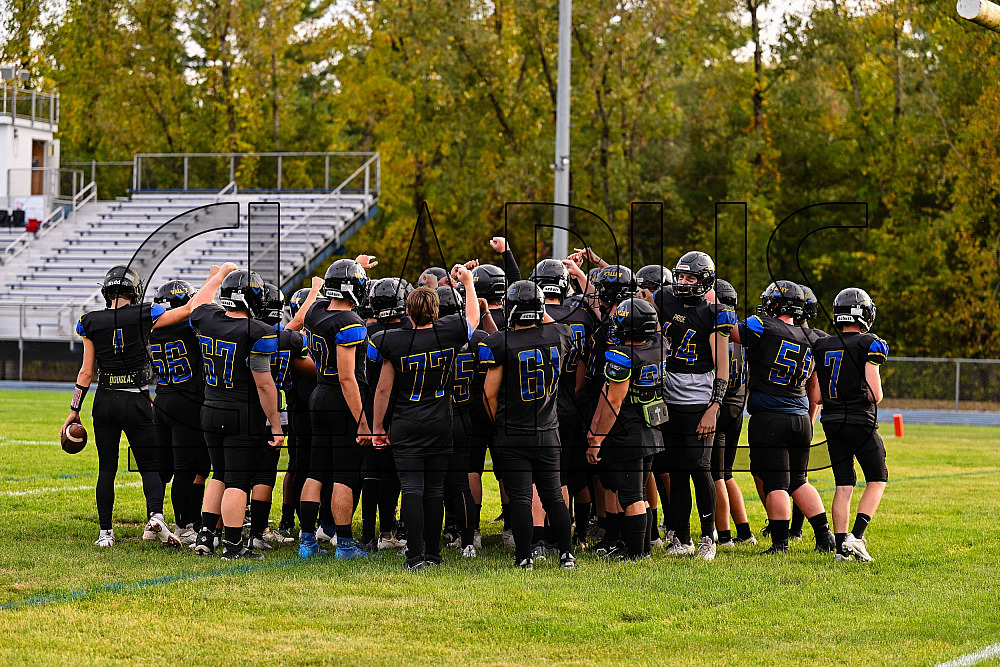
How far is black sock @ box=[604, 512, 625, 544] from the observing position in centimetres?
Answer: 891

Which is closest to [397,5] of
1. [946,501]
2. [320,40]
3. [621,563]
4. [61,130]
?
[320,40]

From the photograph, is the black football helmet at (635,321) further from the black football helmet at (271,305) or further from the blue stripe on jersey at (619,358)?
the black football helmet at (271,305)

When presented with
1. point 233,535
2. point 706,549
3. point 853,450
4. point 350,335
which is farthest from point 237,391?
point 853,450

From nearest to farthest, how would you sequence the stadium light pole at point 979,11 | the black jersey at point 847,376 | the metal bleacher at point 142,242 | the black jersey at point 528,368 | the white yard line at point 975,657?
the stadium light pole at point 979,11
the white yard line at point 975,657
the black jersey at point 528,368
the black jersey at point 847,376
the metal bleacher at point 142,242

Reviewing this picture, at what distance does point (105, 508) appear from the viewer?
8.84m

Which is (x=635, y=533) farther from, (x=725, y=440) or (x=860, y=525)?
(x=860, y=525)

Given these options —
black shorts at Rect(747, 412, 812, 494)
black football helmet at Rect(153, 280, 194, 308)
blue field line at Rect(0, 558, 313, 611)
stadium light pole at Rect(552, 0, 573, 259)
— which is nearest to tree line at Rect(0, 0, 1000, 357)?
stadium light pole at Rect(552, 0, 573, 259)

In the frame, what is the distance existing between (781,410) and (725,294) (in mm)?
1002

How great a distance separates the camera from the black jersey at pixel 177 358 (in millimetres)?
8836

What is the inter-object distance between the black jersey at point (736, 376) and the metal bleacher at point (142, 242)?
20.0 metres

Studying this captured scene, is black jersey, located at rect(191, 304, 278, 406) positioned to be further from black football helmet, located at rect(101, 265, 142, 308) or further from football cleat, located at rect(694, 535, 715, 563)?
football cleat, located at rect(694, 535, 715, 563)

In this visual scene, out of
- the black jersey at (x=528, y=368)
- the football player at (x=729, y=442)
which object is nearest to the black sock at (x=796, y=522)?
the football player at (x=729, y=442)

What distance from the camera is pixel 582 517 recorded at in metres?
9.45

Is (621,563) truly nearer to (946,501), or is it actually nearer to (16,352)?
(946,501)
